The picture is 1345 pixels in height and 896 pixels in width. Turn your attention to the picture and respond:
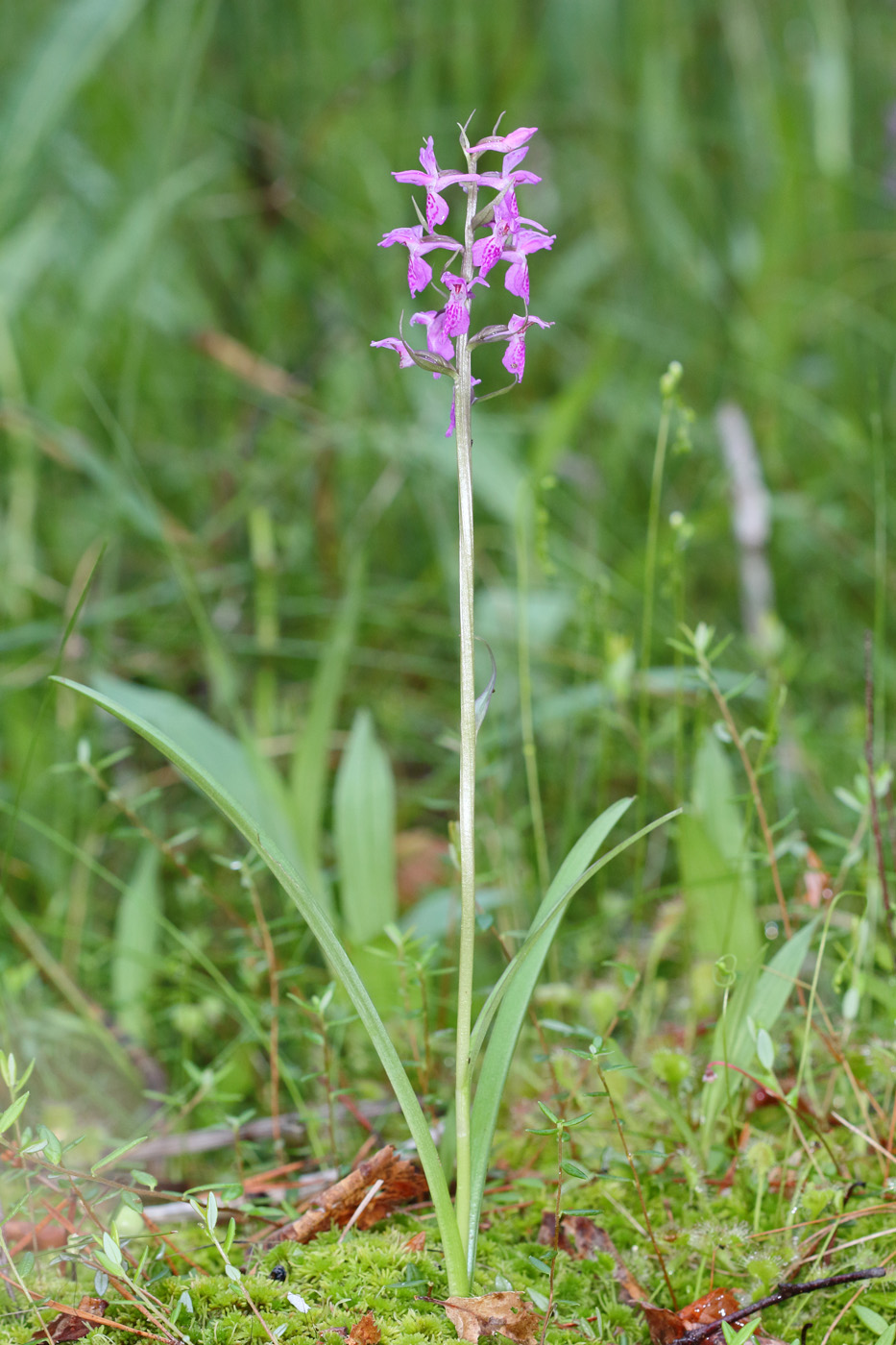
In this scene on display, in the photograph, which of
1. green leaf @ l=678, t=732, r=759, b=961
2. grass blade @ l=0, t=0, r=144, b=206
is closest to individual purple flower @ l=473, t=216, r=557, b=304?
green leaf @ l=678, t=732, r=759, b=961

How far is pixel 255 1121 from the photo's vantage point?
1.41 m

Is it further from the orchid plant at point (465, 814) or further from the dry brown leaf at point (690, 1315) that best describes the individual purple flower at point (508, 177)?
the dry brown leaf at point (690, 1315)

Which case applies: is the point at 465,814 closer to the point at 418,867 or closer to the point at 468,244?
the point at 468,244

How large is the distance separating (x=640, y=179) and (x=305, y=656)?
237 centimetres

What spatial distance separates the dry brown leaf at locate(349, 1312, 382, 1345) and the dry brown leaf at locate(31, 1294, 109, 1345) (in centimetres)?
23

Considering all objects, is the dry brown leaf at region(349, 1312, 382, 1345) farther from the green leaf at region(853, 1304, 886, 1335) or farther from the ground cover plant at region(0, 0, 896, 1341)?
the green leaf at region(853, 1304, 886, 1335)

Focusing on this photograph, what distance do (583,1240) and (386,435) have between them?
2.06 meters

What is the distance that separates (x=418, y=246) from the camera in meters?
0.98

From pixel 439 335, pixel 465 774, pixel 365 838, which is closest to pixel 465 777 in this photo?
pixel 465 774

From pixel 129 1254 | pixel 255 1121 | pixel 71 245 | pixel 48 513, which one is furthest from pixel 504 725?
pixel 71 245

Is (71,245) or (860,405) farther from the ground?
(71,245)

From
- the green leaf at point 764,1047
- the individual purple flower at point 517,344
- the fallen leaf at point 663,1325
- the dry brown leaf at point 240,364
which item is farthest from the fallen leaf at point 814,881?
the dry brown leaf at point 240,364

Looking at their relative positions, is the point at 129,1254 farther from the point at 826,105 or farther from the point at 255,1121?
the point at 826,105

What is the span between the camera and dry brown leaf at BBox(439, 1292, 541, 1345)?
36.4 inches
